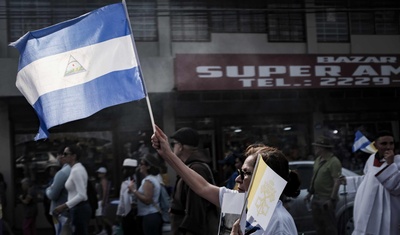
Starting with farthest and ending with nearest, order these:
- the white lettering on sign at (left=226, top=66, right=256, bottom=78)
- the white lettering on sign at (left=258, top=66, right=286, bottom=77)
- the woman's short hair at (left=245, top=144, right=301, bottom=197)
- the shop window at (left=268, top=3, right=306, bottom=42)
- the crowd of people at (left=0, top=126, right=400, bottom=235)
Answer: the shop window at (left=268, top=3, right=306, bottom=42) → the white lettering on sign at (left=258, top=66, right=286, bottom=77) → the white lettering on sign at (left=226, top=66, right=256, bottom=78) → the crowd of people at (left=0, top=126, right=400, bottom=235) → the woman's short hair at (left=245, top=144, right=301, bottom=197)

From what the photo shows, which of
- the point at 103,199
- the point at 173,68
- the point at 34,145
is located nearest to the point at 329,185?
the point at 103,199

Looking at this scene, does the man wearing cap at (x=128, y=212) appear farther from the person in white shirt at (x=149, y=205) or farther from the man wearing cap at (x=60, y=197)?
the man wearing cap at (x=60, y=197)

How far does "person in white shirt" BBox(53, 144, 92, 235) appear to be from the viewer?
6.23 metres

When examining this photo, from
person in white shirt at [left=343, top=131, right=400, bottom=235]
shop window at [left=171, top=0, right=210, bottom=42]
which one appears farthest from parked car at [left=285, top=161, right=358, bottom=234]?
shop window at [left=171, top=0, right=210, bottom=42]

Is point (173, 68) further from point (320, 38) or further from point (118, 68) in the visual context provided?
point (118, 68)

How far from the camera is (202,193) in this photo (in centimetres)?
312

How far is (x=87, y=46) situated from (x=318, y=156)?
425cm

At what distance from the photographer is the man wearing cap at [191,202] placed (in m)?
4.16

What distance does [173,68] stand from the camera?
10.6m

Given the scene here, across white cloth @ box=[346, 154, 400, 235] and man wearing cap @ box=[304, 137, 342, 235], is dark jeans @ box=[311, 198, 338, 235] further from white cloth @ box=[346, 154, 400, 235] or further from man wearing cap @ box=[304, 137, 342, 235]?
white cloth @ box=[346, 154, 400, 235]

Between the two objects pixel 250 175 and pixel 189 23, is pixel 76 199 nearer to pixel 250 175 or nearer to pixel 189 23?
pixel 250 175

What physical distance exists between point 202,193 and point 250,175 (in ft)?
1.88

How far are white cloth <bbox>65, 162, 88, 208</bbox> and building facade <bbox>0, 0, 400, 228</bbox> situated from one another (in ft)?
13.7

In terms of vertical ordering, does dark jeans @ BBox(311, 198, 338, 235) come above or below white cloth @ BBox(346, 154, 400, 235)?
below
